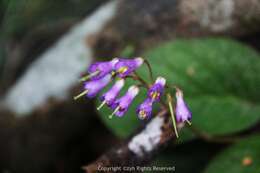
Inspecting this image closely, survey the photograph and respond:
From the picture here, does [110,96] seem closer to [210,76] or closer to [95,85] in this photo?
[95,85]

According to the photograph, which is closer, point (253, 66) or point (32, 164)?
point (253, 66)

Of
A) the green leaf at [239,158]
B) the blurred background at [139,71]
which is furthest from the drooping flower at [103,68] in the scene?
the green leaf at [239,158]

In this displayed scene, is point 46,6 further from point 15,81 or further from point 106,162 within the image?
point 106,162

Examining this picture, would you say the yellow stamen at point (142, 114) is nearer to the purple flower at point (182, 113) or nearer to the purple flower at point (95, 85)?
A: the purple flower at point (182, 113)

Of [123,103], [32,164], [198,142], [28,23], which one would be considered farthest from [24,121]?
[123,103]

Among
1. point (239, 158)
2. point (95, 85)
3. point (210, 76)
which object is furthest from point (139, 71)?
point (95, 85)

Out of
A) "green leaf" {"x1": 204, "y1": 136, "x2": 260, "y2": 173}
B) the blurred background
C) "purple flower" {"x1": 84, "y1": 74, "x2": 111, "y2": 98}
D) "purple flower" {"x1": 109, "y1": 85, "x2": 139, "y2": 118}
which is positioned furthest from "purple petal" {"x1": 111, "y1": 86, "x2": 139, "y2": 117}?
"green leaf" {"x1": 204, "y1": 136, "x2": 260, "y2": 173}
